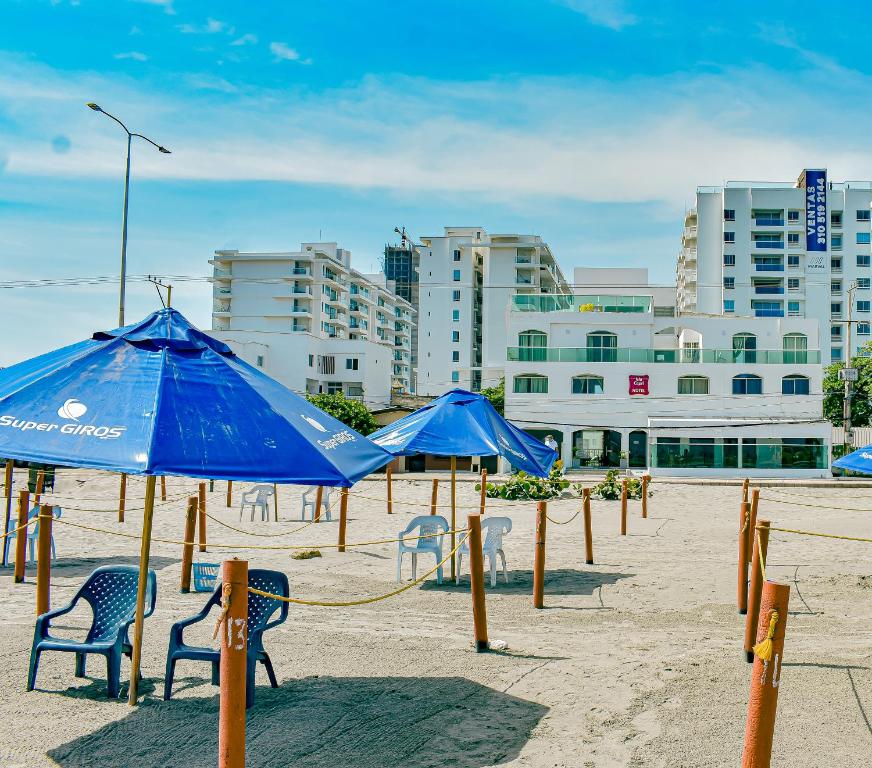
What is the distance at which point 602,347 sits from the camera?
2028 inches

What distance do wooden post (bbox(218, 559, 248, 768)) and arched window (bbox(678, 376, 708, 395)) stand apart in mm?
47634

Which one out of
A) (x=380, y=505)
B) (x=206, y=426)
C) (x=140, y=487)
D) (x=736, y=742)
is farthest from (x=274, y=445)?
(x=140, y=487)

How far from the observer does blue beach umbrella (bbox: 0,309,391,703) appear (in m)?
5.54

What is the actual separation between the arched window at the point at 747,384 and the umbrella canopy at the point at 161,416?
46384 millimetres

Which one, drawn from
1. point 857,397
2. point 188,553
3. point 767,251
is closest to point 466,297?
point 767,251

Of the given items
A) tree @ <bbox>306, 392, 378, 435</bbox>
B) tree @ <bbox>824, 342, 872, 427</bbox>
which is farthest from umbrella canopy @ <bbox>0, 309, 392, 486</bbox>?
tree @ <bbox>824, 342, 872, 427</bbox>

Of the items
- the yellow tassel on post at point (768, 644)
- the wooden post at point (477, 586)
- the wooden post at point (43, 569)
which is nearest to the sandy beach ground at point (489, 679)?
the wooden post at point (477, 586)

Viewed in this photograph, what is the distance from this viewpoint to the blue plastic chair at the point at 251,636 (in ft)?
21.8

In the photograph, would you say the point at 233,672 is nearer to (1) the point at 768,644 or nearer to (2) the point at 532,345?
(1) the point at 768,644

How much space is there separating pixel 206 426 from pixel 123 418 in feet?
1.80

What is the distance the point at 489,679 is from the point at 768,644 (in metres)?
3.38

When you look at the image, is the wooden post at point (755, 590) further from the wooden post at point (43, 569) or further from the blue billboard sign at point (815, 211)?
the blue billboard sign at point (815, 211)

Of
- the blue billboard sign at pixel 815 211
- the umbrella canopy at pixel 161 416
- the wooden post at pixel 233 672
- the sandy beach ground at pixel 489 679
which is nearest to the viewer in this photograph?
the wooden post at pixel 233 672

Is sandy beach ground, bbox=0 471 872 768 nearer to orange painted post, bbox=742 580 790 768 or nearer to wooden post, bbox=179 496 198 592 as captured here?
wooden post, bbox=179 496 198 592
